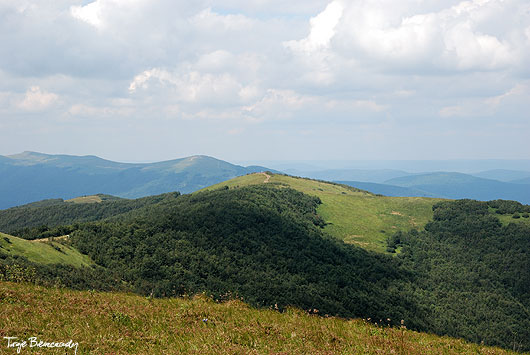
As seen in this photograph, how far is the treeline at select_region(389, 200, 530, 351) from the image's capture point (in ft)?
296

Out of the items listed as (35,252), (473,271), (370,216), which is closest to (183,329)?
(35,252)

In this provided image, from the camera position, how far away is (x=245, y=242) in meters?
107

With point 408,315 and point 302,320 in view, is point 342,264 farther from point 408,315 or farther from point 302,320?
point 302,320

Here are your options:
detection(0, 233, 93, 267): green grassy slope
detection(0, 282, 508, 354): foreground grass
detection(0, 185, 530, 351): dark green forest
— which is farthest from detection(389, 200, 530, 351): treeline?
detection(0, 233, 93, 267): green grassy slope

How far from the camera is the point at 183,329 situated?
43.6ft

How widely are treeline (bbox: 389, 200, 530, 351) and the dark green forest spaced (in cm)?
37

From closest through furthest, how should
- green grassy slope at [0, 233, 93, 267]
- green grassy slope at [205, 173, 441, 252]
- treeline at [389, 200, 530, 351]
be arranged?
green grassy slope at [0, 233, 93, 267] < treeline at [389, 200, 530, 351] < green grassy slope at [205, 173, 441, 252]

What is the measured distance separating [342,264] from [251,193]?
62.2 m

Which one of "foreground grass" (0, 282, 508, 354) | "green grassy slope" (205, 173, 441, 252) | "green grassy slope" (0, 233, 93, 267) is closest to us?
"foreground grass" (0, 282, 508, 354)

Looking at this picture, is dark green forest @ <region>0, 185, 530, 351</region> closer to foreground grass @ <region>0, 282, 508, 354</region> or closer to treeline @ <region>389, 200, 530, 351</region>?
treeline @ <region>389, 200, 530, 351</region>

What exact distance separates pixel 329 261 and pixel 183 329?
103730mm

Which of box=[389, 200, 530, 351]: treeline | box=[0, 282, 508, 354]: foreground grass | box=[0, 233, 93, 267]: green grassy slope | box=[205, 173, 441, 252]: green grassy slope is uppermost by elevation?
box=[0, 282, 508, 354]: foreground grass

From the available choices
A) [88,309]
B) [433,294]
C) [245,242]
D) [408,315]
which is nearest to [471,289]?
[433,294]

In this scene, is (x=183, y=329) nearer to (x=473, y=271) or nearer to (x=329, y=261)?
(x=329, y=261)
